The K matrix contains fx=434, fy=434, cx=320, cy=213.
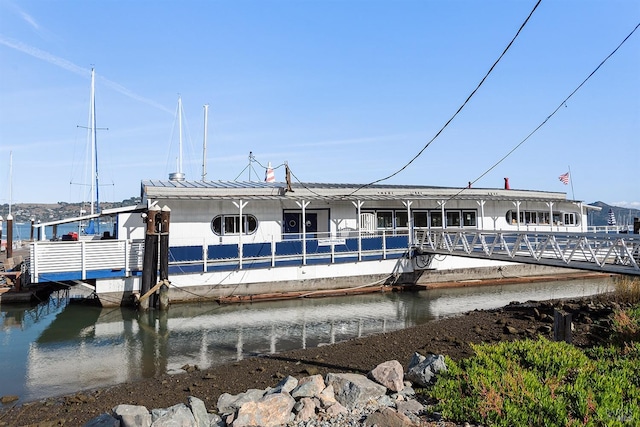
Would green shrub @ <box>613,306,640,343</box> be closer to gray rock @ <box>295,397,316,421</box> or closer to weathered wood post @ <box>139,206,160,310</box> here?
gray rock @ <box>295,397,316,421</box>

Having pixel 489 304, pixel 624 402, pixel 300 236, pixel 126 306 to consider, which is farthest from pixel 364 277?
pixel 624 402

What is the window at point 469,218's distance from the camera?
2566cm

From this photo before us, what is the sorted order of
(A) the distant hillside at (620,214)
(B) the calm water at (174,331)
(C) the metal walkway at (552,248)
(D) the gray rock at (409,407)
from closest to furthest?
(D) the gray rock at (409,407), (B) the calm water at (174,331), (C) the metal walkway at (552,248), (A) the distant hillside at (620,214)

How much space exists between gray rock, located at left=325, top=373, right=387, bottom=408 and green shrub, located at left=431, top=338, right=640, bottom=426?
3.13ft

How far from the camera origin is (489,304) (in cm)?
1805

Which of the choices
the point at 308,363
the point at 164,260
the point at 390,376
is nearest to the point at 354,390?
the point at 390,376

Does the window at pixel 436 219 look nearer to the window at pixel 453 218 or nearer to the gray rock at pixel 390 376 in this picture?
the window at pixel 453 218

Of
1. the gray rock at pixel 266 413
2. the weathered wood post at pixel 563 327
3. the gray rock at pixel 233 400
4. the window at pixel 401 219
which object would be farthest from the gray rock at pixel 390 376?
the window at pixel 401 219

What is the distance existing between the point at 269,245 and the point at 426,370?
12.4 m

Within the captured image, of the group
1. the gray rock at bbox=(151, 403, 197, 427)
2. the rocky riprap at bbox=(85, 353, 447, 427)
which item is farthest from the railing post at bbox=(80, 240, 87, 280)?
the gray rock at bbox=(151, 403, 197, 427)

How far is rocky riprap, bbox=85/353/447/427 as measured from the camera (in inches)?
243

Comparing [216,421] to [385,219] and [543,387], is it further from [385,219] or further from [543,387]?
[385,219]

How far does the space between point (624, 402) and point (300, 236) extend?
1674 cm

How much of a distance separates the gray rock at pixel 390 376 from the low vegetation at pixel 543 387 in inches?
24.2
